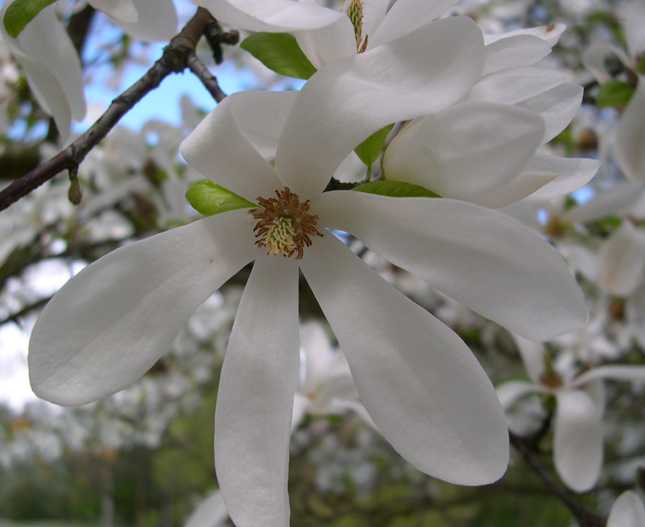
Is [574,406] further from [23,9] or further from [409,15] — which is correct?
[23,9]

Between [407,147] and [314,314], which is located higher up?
[407,147]

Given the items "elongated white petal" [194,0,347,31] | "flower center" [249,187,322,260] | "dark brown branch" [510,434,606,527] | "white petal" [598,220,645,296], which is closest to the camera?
"elongated white petal" [194,0,347,31]

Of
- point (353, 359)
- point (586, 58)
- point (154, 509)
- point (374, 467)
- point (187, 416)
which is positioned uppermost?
point (353, 359)

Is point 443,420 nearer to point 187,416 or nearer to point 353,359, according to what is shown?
point 353,359

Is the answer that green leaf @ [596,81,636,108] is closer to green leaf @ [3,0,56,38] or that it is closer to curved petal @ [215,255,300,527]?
curved petal @ [215,255,300,527]

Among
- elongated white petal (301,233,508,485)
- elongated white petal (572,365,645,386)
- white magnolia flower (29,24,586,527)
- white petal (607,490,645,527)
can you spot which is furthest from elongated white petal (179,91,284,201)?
elongated white petal (572,365,645,386)

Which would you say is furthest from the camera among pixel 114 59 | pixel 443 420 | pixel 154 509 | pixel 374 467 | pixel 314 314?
pixel 154 509

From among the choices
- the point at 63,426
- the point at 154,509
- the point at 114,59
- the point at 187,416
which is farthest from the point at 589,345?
the point at 63,426
